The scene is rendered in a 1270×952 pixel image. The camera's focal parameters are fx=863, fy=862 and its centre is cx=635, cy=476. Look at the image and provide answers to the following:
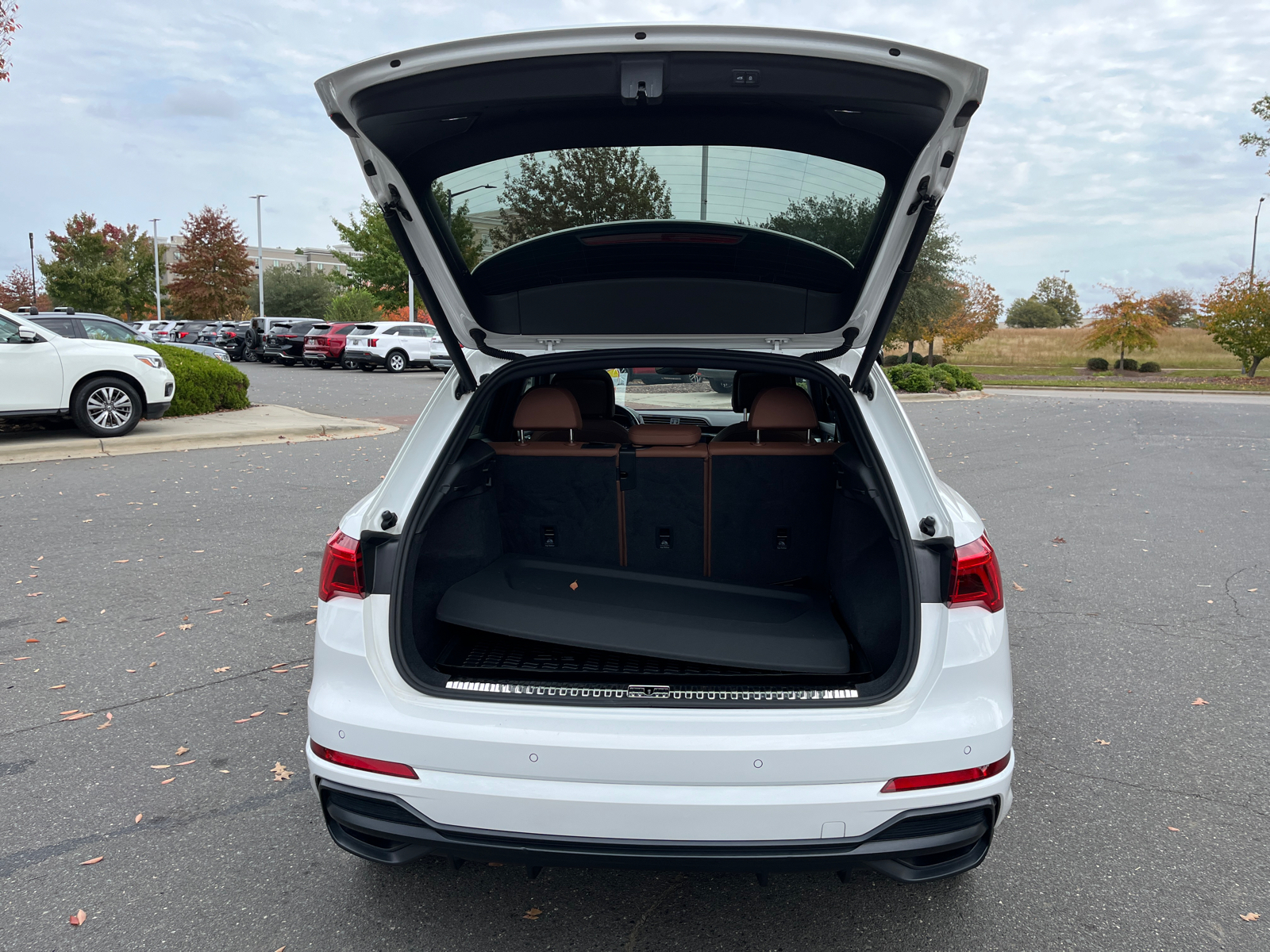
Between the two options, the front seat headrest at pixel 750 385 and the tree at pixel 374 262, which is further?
the tree at pixel 374 262

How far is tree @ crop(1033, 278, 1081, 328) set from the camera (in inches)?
3374

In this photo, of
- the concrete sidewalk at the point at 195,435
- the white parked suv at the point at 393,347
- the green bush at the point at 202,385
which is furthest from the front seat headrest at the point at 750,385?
the white parked suv at the point at 393,347

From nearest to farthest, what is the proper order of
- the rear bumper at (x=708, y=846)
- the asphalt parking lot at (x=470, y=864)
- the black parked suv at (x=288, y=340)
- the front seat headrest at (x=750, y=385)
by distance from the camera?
the rear bumper at (x=708, y=846) → the asphalt parking lot at (x=470, y=864) → the front seat headrest at (x=750, y=385) → the black parked suv at (x=288, y=340)

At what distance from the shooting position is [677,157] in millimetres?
2529

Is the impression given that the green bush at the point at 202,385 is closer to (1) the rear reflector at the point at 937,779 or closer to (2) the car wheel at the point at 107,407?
(2) the car wheel at the point at 107,407

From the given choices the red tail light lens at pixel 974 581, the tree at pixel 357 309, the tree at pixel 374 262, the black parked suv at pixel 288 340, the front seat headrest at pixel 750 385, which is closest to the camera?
the red tail light lens at pixel 974 581

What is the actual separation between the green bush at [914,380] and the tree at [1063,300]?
7180 cm

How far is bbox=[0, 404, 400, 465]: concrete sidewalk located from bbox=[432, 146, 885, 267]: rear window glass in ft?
31.5

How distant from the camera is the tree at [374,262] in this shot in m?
36.7

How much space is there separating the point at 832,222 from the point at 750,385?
151 cm

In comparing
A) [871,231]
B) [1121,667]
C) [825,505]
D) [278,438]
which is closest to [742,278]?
[871,231]

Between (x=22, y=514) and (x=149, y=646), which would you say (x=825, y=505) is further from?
(x=22, y=514)

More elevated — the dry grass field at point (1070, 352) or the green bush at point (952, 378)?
the dry grass field at point (1070, 352)

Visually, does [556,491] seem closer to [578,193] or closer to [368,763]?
[578,193]
